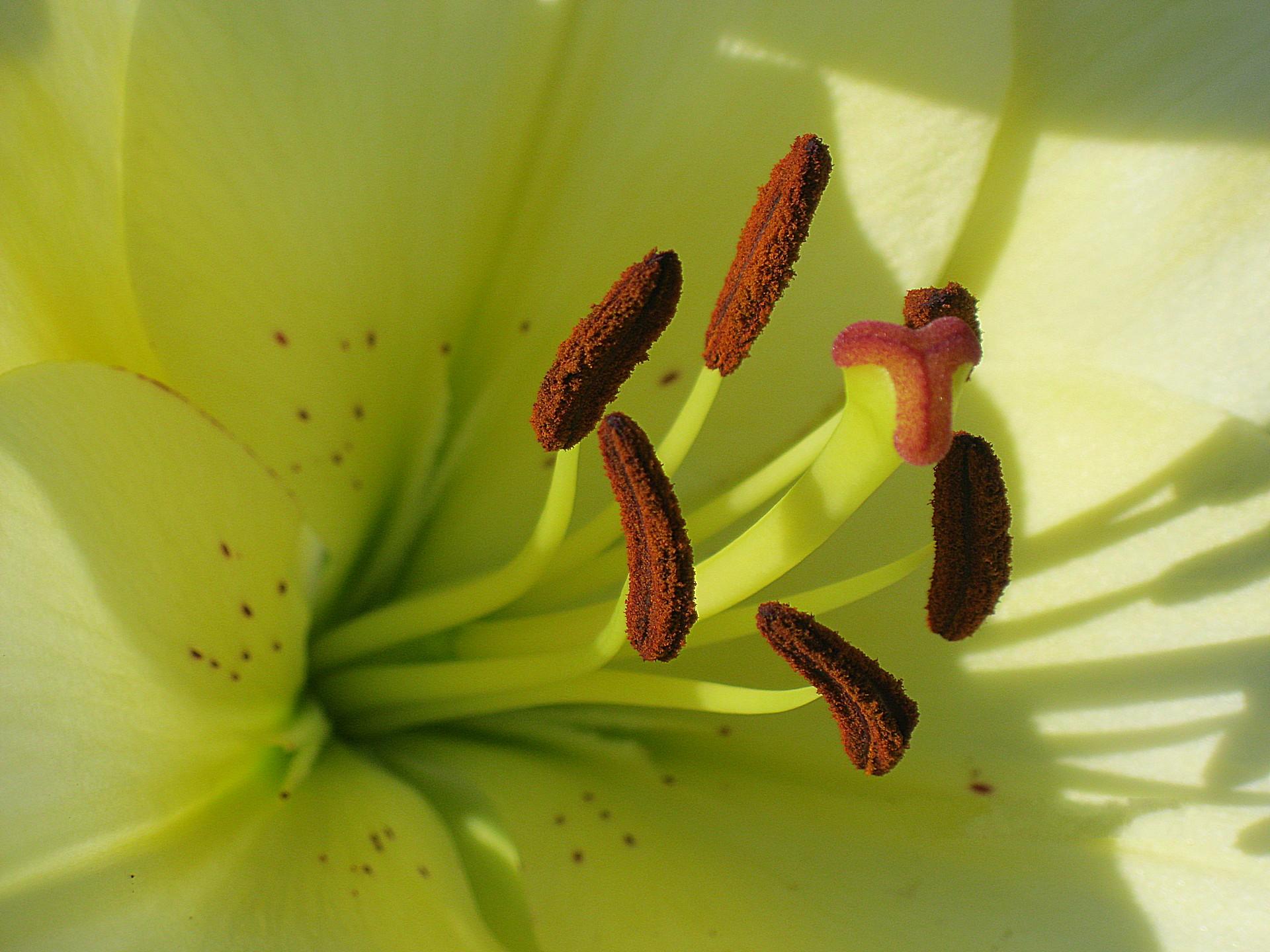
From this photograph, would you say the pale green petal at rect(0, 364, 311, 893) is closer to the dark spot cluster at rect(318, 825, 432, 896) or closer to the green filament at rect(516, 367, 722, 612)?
the dark spot cluster at rect(318, 825, 432, 896)

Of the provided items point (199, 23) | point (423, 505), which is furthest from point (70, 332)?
point (423, 505)

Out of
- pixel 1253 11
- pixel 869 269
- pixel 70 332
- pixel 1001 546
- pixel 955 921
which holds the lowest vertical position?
pixel 955 921

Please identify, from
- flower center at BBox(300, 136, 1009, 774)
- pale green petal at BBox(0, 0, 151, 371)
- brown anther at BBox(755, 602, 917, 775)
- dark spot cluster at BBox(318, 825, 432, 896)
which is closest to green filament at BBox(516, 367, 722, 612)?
flower center at BBox(300, 136, 1009, 774)

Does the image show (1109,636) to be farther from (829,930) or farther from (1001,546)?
(829,930)

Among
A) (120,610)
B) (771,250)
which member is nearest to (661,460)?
(771,250)

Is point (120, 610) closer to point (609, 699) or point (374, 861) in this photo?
point (374, 861)

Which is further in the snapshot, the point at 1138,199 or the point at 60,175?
the point at 1138,199
